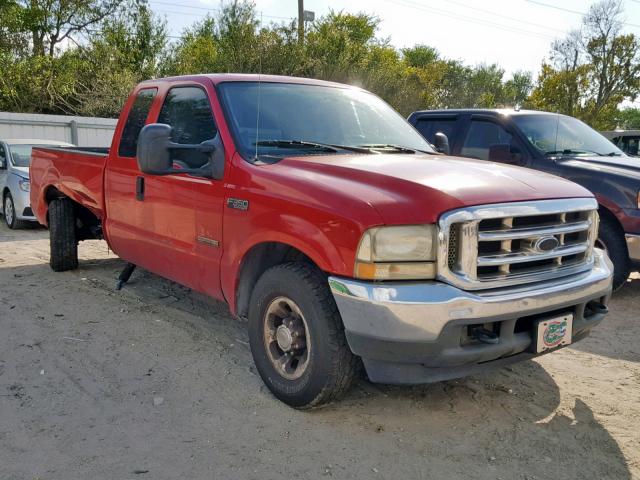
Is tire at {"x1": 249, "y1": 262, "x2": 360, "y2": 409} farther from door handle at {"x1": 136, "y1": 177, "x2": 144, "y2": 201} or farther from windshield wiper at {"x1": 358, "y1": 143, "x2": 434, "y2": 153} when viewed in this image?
door handle at {"x1": 136, "y1": 177, "x2": 144, "y2": 201}

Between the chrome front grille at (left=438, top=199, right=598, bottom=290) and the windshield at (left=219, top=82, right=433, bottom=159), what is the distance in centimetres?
130

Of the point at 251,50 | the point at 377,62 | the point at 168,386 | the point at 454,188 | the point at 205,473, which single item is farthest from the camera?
the point at 377,62

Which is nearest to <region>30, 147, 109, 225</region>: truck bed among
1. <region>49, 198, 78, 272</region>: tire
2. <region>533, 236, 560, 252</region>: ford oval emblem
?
<region>49, 198, 78, 272</region>: tire

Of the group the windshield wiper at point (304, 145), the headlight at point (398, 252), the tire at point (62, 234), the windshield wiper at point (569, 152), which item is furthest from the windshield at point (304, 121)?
the tire at point (62, 234)

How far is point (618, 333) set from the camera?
5.11 metres

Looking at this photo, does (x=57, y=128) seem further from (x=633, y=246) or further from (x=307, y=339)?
(x=307, y=339)

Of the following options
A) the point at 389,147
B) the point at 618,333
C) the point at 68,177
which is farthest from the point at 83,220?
the point at 618,333

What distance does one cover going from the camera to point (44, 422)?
10.8ft

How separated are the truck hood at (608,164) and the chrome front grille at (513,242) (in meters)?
2.94

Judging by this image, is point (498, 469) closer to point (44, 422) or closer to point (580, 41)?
point (44, 422)

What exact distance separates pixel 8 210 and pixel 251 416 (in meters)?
8.54

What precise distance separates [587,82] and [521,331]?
28.9 meters

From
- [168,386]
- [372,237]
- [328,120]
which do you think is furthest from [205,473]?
[328,120]

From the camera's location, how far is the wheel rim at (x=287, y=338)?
11.1 feet
